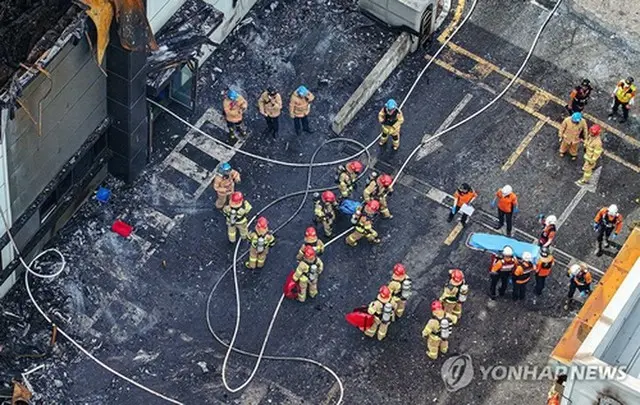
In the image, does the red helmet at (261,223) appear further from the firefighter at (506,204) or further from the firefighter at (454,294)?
the firefighter at (506,204)

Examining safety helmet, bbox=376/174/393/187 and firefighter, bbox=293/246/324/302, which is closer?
firefighter, bbox=293/246/324/302

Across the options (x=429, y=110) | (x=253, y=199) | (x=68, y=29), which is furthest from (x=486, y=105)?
(x=68, y=29)

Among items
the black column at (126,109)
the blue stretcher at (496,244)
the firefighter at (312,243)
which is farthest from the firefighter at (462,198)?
the black column at (126,109)

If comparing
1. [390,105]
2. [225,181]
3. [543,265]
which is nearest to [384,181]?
[390,105]

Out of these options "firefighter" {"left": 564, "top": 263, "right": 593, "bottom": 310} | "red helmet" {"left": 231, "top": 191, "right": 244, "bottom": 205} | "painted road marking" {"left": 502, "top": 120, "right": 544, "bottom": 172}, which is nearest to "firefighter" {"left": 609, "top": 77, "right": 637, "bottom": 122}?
"painted road marking" {"left": 502, "top": 120, "right": 544, "bottom": 172}

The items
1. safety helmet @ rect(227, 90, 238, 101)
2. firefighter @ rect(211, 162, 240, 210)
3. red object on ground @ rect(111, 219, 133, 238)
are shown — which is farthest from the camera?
safety helmet @ rect(227, 90, 238, 101)

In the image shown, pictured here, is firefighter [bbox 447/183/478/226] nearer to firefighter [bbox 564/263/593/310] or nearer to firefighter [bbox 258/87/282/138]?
firefighter [bbox 564/263/593/310]
